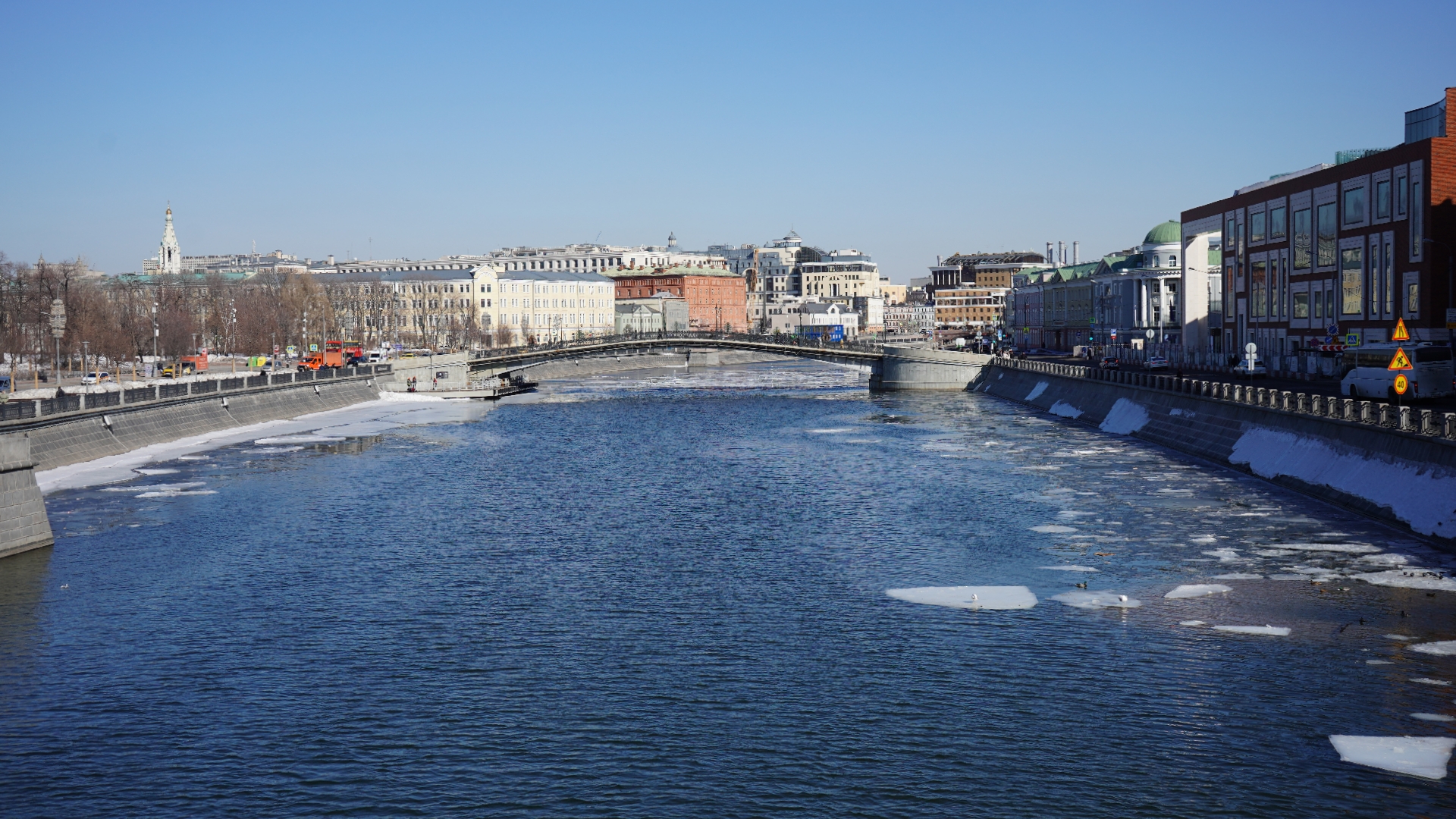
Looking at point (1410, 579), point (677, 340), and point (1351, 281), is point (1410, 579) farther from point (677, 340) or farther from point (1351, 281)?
point (677, 340)

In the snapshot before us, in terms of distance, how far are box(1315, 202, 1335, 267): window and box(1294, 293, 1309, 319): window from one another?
3.05m

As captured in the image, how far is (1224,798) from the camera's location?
20078 mm

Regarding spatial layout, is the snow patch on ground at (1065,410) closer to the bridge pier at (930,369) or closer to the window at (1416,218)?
the window at (1416,218)

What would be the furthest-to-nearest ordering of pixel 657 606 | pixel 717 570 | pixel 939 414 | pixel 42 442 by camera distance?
1. pixel 939 414
2. pixel 42 442
3. pixel 717 570
4. pixel 657 606

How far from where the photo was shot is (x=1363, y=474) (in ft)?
145

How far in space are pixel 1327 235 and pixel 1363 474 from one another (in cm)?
4409

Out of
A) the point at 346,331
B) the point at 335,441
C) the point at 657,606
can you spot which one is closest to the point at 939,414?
the point at 335,441

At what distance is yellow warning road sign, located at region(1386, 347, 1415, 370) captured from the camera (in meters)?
50.2

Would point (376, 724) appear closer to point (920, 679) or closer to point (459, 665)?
point (459, 665)

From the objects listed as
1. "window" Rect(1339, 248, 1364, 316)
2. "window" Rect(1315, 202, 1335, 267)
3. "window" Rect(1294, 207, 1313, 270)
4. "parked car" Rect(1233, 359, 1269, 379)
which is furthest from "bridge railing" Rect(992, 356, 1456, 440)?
"window" Rect(1294, 207, 1313, 270)

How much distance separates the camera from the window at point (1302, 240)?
3408 inches

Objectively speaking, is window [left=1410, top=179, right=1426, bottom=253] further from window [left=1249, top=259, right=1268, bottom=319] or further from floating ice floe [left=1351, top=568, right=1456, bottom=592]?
floating ice floe [left=1351, top=568, right=1456, bottom=592]

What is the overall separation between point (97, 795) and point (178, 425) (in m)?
56.3

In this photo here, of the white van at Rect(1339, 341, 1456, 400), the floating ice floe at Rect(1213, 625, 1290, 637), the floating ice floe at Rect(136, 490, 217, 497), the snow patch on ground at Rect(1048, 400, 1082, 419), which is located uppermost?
the white van at Rect(1339, 341, 1456, 400)
